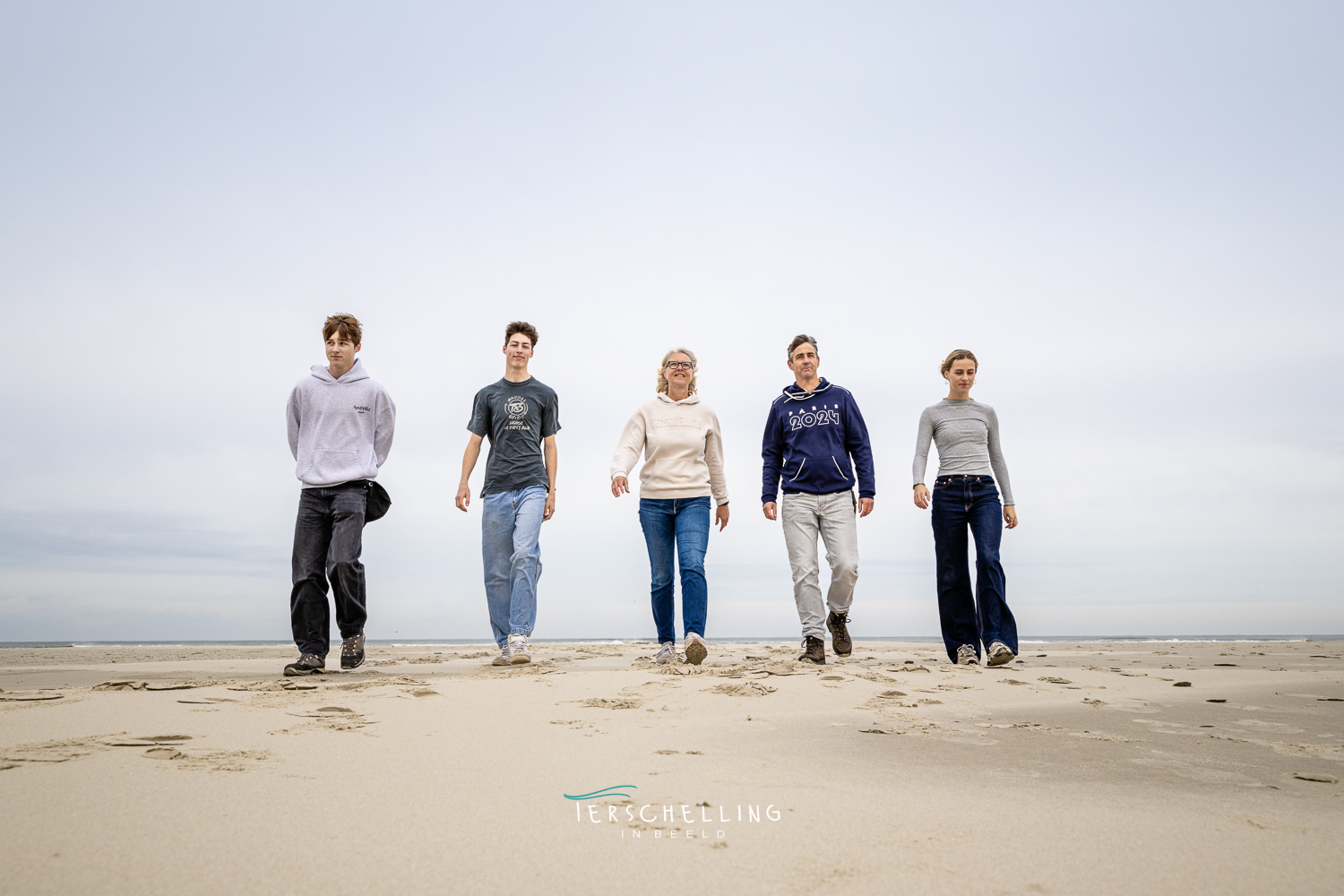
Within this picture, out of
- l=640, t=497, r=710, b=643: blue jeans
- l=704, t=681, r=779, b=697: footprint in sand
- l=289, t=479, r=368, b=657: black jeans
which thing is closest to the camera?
l=704, t=681, r=779, b=697: footprint in sand

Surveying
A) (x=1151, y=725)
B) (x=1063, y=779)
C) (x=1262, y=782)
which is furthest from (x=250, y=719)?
(x=1151, y=725)

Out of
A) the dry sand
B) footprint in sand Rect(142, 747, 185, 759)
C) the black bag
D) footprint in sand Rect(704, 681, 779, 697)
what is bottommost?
footprint in sand Rect(704, 681, 779, 697)

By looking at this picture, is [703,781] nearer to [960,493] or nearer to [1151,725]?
[1151,725]

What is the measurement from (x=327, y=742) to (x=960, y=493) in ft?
14.9

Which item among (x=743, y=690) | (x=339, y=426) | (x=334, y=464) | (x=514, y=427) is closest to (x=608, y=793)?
(x=743, y=690)

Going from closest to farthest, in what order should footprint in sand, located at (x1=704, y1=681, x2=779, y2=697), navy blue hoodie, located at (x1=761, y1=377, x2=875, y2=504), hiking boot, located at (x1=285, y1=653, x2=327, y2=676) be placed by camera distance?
footprint in sand, located at (x1=704, y1=681, x2=779, y2=697)
hiking boot, located at (x1=285, y1=653, x2=327, y2=676)
navy blue hoodie, located at (x1=761, y1=377, x2=875, y2=504)

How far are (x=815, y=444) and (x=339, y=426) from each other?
329 centimetres

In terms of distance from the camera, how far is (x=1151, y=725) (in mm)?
2691

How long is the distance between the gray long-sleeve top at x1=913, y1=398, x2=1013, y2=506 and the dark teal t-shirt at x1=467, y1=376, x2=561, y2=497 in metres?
2.83

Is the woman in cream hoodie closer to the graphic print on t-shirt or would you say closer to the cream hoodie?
the cream hoodie

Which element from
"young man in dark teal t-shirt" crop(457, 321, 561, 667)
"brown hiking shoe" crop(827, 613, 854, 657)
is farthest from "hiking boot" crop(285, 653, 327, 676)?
"brown hiking shoe" crop(827, 613, 854, 657)

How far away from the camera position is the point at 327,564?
15.5 feet

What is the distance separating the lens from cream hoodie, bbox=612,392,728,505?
17.8ft

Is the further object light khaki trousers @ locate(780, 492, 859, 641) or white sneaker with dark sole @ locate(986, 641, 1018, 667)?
light khaki trousers @ locate(780, 492, 859, 641)
